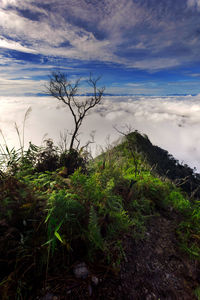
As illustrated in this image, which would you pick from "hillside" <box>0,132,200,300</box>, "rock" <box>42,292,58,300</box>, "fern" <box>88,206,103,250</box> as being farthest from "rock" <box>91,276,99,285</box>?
"rock" <box>42,292,58,300</box>

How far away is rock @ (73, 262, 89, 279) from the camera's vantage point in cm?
170

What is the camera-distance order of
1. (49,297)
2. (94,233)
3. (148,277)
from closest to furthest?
(49,297), (94,233), (148,277)

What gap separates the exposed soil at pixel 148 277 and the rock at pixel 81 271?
42 mm

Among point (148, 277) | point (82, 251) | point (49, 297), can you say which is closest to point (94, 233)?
point (82, 251)

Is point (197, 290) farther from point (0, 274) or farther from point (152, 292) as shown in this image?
point (0, 274)

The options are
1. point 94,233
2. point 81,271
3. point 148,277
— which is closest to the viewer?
point 81,271

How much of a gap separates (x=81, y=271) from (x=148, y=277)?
88 centimetres

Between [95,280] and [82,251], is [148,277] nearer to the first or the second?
[95,280]

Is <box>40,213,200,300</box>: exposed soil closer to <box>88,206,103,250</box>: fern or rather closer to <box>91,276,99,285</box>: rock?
<box>91,276,99,285</box>: rock

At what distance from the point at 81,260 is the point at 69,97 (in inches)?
586


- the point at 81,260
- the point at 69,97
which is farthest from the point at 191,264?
the point at 69,97

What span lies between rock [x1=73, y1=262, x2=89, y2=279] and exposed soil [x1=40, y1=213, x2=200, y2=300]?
4 centimetres

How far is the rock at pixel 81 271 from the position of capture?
170 centimetres

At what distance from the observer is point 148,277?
1944mm
